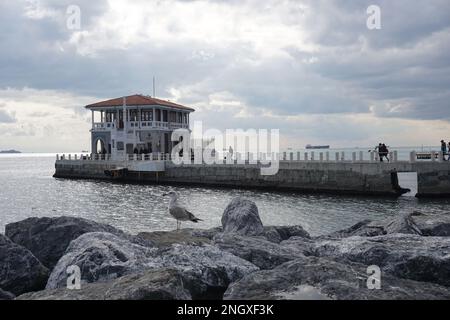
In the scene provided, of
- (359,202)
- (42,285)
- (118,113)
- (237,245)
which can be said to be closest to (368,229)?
(237,245)

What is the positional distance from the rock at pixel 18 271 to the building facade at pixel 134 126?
40.6m

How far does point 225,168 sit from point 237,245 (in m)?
30.4

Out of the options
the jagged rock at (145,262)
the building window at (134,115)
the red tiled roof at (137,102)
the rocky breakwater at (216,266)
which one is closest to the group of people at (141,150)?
the building window at (134,115)

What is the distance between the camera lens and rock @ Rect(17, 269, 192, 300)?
189 inches

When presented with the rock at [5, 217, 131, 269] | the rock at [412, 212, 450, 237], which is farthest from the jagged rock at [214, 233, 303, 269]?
the rock at [412, 212, 450, 237]

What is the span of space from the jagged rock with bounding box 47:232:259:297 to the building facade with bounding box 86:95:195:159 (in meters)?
41.0

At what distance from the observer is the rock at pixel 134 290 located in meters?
4.81

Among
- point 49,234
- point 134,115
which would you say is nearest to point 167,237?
point 49,234

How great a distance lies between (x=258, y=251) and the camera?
7.53 m

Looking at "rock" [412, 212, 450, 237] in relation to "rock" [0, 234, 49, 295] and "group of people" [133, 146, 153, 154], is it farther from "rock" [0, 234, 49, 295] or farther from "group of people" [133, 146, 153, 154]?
"group of people" [133, 146, 153, 154]

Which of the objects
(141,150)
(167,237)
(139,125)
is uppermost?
(139,125)

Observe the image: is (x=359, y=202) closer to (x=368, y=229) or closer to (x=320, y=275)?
(x=368, y=229)

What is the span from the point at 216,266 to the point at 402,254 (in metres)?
2.85

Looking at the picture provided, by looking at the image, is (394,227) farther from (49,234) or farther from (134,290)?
(49,234)
